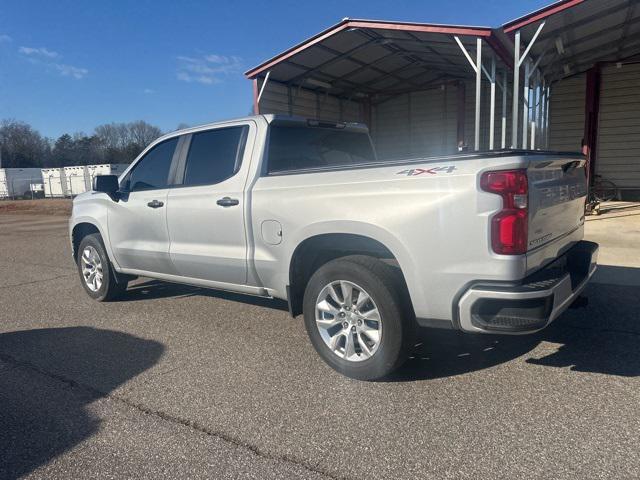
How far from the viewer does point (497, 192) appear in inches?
114

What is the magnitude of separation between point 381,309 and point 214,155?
229 centimetres

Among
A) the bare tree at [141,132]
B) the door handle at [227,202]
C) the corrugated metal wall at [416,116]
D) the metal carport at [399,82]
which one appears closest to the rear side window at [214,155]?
the door handle at [227,202]

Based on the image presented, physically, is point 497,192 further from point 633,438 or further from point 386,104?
point 386,104

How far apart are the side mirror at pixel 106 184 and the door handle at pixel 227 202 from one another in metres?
1.76

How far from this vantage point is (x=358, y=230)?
3.44m

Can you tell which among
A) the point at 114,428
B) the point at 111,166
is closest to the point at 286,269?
the point at 114,428

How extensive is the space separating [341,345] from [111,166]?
41.4 meters

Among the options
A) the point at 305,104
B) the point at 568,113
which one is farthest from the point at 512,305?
the point at 568,113

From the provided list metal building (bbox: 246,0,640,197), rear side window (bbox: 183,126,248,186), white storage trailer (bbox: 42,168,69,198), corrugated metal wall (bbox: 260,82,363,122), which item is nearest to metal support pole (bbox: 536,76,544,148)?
metal building (bbox: 246,0,640,197)

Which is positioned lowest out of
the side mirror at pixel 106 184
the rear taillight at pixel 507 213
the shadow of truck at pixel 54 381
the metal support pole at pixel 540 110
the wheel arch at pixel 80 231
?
the shadow of truck at pixel 54 381

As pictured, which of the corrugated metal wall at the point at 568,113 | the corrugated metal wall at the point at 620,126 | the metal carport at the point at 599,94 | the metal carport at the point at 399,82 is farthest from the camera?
the corrugated metal wall at the point at 568,113

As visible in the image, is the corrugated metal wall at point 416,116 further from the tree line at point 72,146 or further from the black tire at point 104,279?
the tree line at point 72,146

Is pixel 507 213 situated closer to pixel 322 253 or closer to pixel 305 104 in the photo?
pixel 322 253

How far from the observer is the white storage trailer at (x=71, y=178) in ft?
138
